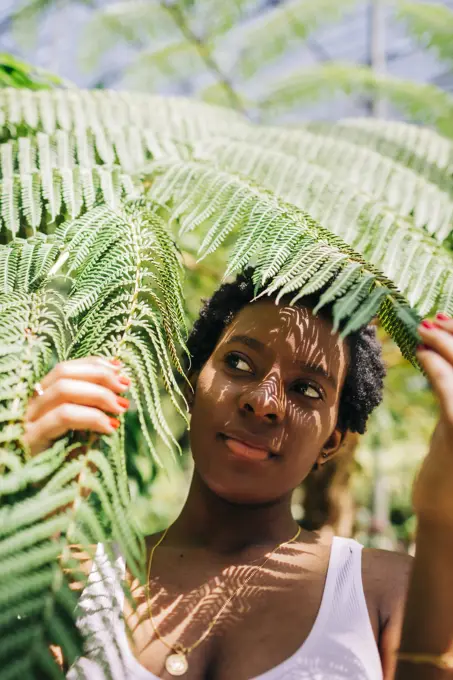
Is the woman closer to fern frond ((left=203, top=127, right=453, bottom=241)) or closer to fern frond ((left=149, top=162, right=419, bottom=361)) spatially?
fern frond ((left=149, top=162, right=419, bottom=361))

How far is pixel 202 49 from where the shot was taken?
355cm

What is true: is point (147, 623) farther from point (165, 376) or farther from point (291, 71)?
point (291, 71)

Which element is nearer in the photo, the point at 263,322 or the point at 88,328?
the point at 88,328

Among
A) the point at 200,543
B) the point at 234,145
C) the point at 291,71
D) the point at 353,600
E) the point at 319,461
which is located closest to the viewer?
the point at 353,600

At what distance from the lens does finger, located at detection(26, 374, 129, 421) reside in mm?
961

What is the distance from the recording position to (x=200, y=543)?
1.33 meters

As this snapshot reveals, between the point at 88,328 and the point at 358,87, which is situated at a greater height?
the point at 358,87

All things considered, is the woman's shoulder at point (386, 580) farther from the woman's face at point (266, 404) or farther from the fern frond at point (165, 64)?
the fern frond at point (165, 64)

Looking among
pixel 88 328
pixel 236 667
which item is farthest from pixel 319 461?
pixel 88 328

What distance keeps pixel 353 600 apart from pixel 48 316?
0.70 m

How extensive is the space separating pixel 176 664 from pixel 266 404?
0.44 meters

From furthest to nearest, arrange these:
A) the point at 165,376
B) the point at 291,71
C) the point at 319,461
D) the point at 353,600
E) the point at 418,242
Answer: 1. the point at 291,71
2. the point at 418,242
3. the point at 319,461
4. the point at 353,600
5. the point at 165,376

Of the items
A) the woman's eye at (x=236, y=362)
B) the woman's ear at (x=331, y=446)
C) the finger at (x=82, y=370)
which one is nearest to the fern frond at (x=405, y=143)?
the woman's ear at (x=331, y=446)

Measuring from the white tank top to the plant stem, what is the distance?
293cm
